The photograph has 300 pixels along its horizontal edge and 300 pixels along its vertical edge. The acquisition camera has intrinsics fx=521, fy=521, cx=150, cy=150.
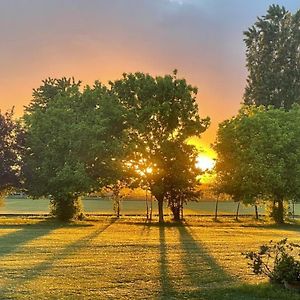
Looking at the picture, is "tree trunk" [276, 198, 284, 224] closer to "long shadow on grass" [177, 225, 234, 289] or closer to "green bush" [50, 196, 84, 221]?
"green bush" [50, 196, 84, 221]

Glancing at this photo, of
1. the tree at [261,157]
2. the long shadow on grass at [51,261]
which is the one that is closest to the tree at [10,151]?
the long shadow on grass at [51,261]

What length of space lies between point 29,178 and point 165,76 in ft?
43.6

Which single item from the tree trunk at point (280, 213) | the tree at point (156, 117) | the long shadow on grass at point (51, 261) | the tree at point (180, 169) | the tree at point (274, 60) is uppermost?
the tree at point (274, 60)

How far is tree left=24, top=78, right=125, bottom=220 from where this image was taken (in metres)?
36.8

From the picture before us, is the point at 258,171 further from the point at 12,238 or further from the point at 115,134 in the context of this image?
the point at 12,238

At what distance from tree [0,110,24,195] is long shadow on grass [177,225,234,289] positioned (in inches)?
771

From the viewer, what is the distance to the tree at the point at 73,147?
3684 cm

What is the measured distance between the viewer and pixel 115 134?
1618 inches

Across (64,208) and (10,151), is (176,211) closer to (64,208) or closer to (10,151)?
(64,208)

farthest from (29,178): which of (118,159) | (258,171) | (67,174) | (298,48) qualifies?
(298,48)

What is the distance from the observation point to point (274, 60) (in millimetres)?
52312

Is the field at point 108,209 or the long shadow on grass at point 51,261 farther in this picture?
the field at point 108,209

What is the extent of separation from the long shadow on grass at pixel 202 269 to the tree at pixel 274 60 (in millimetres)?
32310

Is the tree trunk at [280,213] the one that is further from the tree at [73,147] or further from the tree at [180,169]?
the tree at [73,147]
